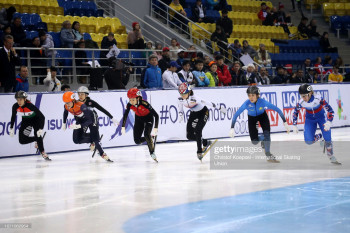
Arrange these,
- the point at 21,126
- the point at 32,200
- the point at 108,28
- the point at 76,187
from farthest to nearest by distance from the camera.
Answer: the point at 108,28
the point at 21,126
the point at 76,187
the point at 32,200

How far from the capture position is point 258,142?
13.8 metres

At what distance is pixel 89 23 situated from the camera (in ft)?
71.7

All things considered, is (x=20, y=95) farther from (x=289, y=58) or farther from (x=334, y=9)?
(x=334, y=9)

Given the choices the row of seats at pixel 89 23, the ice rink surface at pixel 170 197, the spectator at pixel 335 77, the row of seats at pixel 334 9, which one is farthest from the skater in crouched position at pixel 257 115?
the row of seats at pixel 334 9

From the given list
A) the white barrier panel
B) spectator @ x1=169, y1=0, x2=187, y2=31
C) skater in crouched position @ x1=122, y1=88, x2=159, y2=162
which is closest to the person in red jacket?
the white barrier panel

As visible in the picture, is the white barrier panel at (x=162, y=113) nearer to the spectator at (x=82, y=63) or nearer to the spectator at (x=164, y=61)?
the spectator at (x=164, y=61)

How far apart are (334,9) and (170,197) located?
1083 inches

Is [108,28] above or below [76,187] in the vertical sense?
above

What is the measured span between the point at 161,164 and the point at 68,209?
5349mm


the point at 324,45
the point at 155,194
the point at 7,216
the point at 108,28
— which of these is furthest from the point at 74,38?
the point at 324,45

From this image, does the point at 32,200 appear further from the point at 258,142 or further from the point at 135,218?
the point at 258,142

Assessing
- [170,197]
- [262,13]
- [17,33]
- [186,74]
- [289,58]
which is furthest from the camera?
[262,13]

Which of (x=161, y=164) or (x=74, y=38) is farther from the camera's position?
(x=74, y=38)

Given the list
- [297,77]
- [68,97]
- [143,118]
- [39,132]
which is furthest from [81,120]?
[297,77]
